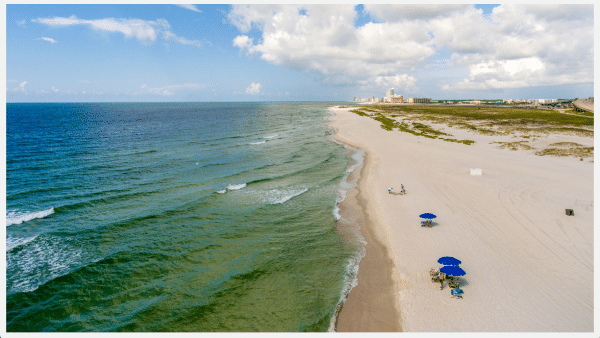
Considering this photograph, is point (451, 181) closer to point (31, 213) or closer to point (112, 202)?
point (112, 202)

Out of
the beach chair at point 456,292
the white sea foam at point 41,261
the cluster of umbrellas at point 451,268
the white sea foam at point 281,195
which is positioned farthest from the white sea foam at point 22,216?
the beach chair at point 456,292

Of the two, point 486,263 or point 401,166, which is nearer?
point 486,263

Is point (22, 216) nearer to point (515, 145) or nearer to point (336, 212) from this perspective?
point (336, 212)

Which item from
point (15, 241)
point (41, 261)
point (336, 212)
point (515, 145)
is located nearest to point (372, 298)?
point (336, 212)

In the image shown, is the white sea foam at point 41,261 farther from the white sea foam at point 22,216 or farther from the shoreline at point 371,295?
the shoreline at point 371,295
